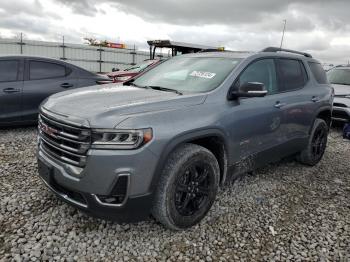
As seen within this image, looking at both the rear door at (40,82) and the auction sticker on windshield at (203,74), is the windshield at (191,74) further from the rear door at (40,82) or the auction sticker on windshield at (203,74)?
the rear door at (40,82)

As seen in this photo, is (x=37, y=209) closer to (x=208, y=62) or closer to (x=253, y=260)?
(x=253, y=260)

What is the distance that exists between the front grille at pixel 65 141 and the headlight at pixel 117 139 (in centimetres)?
7

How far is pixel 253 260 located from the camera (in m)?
2.77

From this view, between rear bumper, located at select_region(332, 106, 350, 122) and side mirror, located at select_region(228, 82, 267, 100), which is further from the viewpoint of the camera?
rear bumper, located at select_region(332, 106, 350, 122)

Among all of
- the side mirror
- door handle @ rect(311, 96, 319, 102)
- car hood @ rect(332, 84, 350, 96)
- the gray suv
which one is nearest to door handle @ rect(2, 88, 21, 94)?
the gray suv

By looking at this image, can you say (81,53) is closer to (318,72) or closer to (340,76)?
(340,76)

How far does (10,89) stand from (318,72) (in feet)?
17.2

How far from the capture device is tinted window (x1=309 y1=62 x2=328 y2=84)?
5.02 metres

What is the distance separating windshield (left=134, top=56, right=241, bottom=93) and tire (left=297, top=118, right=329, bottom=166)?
2.09 metres

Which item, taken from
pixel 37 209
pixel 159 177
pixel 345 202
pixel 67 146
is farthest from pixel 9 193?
pixel 345 202

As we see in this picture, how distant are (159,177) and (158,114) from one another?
1.69ft

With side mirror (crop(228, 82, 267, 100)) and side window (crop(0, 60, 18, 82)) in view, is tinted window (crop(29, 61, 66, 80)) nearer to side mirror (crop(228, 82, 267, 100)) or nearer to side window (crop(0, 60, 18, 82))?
side window (crop(0, 60, 18, 82))

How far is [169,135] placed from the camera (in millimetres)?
2662

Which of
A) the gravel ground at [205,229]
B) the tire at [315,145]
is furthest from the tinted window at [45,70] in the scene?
the tire at [315,145]
